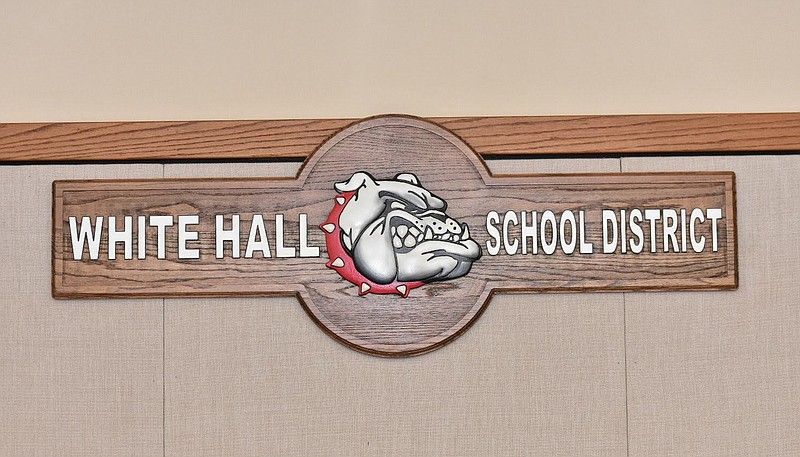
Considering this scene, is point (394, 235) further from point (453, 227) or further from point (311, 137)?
point (311, 137)

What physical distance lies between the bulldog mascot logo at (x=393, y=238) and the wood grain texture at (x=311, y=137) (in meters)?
0.14

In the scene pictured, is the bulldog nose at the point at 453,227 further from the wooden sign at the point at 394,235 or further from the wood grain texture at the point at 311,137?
the wood grain texture at the point at 311,137

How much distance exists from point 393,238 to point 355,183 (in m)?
0.13

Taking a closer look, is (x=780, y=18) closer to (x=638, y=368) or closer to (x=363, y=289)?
(x=638, y=368)

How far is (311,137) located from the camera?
1.78 metres

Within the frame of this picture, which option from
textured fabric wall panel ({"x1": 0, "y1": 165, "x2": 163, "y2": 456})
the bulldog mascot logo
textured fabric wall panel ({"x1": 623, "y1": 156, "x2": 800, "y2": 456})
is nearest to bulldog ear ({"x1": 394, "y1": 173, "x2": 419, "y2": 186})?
the bulldog mascot logo

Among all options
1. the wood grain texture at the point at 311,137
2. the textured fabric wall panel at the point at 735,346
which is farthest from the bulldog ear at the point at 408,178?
the textured fabric wall panel at the point at 735,346

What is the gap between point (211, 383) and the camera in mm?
1770

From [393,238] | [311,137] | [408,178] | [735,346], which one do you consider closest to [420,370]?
[393,238]

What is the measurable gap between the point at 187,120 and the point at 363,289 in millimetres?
506

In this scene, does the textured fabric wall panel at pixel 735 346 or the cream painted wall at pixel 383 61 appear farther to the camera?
the cream painted wall at pixel 383 61

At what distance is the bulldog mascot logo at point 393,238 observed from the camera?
1760mm

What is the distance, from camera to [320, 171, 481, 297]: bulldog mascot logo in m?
1.76

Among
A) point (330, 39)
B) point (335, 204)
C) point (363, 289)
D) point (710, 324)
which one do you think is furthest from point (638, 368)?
point (330, 39)
